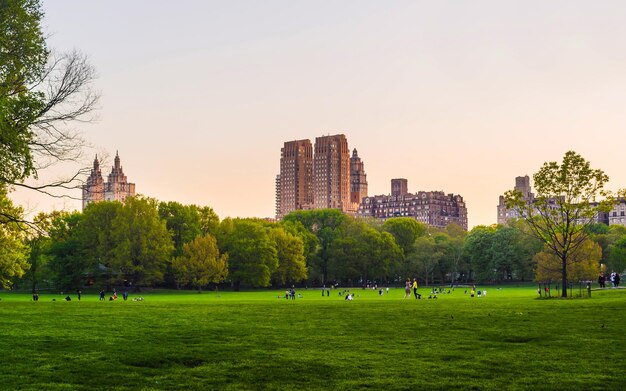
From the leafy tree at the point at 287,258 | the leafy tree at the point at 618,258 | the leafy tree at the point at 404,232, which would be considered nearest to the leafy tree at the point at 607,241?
the leafy tree at the point at 618,258

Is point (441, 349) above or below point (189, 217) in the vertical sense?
below

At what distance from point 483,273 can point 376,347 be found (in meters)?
126

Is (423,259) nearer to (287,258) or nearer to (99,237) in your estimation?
(287,258)

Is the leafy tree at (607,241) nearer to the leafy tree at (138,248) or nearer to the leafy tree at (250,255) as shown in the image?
the leafy tree at (250,255)

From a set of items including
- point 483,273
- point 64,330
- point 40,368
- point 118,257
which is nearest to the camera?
point 40,368

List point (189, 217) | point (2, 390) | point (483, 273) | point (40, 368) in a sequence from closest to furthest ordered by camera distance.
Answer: point (2, 390), point (40, 368), point (189, 217), point (483, 273)

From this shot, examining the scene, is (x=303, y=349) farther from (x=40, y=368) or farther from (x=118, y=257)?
(x=118, y=257)

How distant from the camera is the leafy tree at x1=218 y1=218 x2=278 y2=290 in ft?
385

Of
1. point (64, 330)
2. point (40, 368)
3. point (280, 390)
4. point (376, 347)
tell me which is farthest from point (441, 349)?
point (64, 330)

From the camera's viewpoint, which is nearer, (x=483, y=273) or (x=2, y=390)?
(x=2, y=390)

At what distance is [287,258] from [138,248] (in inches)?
1156

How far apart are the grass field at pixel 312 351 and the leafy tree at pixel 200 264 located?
79040mm

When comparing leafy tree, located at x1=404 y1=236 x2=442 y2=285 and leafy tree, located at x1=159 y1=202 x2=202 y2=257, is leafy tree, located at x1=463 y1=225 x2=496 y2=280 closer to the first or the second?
leafy tree, located at x1=404 y1=236 x2=442 y2=285

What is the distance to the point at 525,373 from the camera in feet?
57.9
